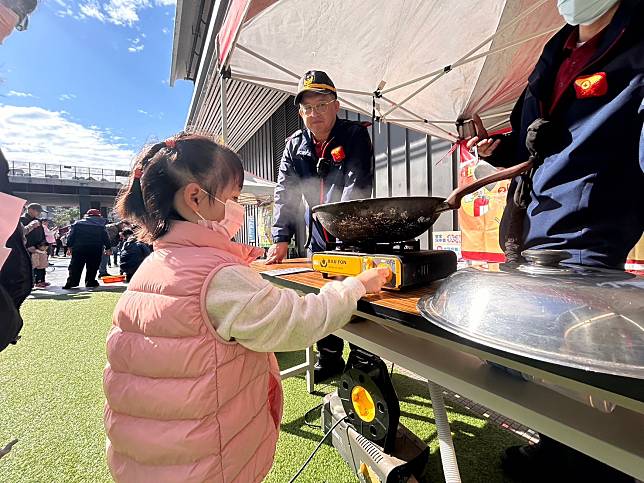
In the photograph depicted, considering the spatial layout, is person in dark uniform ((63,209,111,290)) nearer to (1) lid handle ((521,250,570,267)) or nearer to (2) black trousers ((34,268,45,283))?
(2) black trousers ((34,268,45,283))

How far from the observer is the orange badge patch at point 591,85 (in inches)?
30.3

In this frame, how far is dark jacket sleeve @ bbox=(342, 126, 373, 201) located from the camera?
5.46 feet

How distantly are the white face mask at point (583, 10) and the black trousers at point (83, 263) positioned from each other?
8.35 metres

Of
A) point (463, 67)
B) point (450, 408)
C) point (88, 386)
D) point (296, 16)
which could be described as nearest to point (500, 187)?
point (463, 67)

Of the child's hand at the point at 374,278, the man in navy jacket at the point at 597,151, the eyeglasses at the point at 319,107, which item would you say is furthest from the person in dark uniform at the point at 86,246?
the man in navy jacket at the point at 597,151

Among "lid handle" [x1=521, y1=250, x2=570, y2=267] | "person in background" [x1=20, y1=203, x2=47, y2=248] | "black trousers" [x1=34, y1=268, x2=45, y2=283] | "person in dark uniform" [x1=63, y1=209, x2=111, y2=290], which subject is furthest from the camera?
"black trousers" [x1=34, y1=268, x2=45, y2=283]

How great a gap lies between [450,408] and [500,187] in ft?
6.01

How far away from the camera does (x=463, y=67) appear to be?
2070mm

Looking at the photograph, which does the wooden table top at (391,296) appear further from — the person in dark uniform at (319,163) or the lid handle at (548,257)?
the person in dark uniform at (319,163)

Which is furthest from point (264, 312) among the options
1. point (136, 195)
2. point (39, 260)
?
point (39, 260)

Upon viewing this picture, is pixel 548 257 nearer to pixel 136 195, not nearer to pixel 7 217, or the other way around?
pixel 136 195

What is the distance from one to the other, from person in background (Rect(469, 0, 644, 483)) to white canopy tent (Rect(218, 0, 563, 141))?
95 cm

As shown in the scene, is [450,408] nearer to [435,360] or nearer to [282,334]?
[435,360]

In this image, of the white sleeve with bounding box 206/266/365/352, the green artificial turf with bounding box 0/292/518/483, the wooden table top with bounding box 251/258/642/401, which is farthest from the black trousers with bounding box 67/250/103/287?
the white sleeve with bounding box 206/266/365/352
